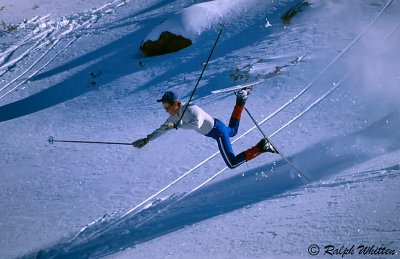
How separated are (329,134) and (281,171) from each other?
157 centimetres

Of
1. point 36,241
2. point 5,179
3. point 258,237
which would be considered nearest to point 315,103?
point 258,237

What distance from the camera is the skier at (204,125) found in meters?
6.05

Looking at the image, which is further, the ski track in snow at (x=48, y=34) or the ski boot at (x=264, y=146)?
the ski track in snow at (x=48, y=34)

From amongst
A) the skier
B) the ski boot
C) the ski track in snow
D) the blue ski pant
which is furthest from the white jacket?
the ski track in snow

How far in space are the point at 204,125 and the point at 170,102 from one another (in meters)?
0.71

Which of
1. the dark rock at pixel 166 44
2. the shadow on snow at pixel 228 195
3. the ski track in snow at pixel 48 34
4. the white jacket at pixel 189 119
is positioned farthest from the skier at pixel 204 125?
the ski track in snow at pixel 48 34

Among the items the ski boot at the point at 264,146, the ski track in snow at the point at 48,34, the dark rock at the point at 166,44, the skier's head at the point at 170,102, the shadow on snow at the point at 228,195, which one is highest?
the ski track in snow at the point at 48,34

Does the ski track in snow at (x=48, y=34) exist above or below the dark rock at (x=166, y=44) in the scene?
above

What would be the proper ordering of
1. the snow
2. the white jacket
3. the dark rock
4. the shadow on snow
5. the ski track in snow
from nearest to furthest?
the snow
the white jacket
the shadow on snow
the dark rock
the ski track in snow

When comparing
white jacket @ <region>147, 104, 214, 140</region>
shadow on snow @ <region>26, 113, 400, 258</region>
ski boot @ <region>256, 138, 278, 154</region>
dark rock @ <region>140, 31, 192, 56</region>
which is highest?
white jacket @ <region>147, 104, 214, 140</region>

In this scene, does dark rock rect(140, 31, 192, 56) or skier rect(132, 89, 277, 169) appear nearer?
skier rect(132, 89, 277, 169)

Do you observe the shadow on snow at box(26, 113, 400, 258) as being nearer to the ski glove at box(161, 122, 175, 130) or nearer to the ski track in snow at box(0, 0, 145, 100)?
the ski glove at box(161, 122, 175, 130)

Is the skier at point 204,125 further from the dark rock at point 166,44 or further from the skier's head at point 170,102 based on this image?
the dark rock at point 166,44

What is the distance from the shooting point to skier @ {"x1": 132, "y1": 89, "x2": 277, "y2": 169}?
6047 mm
